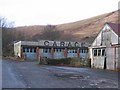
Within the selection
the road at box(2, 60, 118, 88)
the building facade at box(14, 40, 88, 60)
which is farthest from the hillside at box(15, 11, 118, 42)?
the road at box(2, 60, 118, 88)

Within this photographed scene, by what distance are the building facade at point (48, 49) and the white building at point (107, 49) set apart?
1203 inches

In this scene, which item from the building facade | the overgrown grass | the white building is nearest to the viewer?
the white building

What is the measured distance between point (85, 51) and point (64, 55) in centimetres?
701

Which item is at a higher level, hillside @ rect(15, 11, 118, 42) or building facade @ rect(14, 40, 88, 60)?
hillside @ rect(15, 11, 118, 42)

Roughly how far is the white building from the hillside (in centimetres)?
8292

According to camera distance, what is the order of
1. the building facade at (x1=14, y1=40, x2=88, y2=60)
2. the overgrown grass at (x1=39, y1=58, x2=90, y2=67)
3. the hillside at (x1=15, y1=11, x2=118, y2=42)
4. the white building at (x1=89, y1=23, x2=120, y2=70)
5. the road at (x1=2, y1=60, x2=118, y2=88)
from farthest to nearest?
1. the hillside at (x1=15, y1=11, x2=118, y2=42)
2. the building facade at (x1=14, y1=40, x2=88, y2=60)
3. the overgrown grass at (x1=39, y1=58, x2=90, y2=67)
4. the white building at (x1=89, y1=23, x2=120, y2=70)
5. the road at (x1=2, y1=60, x2=118, y2=88)

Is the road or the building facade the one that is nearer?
the road

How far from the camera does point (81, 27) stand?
140 m

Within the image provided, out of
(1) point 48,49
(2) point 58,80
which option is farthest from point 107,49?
(1) point 48,49

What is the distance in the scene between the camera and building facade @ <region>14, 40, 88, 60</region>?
67.6 metres

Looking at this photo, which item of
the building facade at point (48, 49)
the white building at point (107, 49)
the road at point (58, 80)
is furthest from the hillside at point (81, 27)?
the road at point (58, 80)

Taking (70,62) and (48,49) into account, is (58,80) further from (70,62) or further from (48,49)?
(48,49)

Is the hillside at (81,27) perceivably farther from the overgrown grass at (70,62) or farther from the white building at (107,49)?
the white building at (107,49)

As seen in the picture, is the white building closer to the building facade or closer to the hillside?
the building facade
